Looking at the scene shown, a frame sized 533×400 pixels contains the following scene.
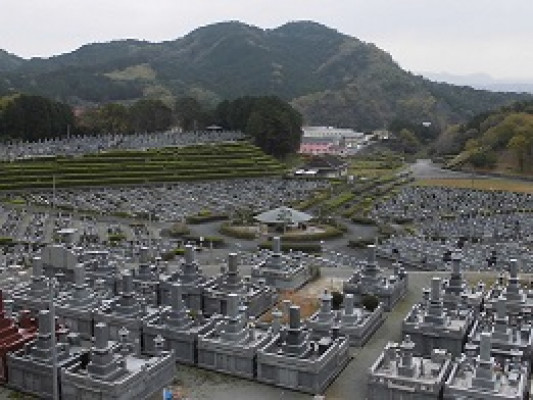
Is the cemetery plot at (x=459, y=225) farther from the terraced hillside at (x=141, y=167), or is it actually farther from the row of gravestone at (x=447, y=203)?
the terraced hillside at (x=141, y=167)

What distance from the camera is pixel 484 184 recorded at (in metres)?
85.2

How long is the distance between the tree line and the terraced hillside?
6268mm

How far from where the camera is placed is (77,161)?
8138 cm

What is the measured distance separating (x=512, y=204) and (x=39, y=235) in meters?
47.6

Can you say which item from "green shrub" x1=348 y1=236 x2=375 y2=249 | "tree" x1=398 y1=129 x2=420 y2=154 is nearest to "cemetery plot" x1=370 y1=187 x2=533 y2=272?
"green shrub" x1=348 y1=236 x2=375 y2=249

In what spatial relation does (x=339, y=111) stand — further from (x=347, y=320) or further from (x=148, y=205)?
(x=347, y=320)

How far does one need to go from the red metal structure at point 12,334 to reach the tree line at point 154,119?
69489 mm

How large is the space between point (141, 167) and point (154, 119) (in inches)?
1427

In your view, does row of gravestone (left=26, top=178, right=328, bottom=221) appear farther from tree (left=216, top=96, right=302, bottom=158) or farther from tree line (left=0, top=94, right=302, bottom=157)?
tree line (left=0, top=94, right=302, bottom=157)

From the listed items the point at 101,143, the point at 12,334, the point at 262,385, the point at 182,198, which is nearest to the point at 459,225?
the point at 182,198

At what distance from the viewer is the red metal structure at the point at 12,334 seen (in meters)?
27.2

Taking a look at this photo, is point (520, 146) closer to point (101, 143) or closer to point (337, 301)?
point (101, 143)

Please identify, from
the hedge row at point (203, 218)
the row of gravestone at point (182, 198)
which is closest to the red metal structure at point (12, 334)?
the hedge row at point (203, 218)

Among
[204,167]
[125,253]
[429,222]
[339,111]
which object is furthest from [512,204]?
[339,111]
